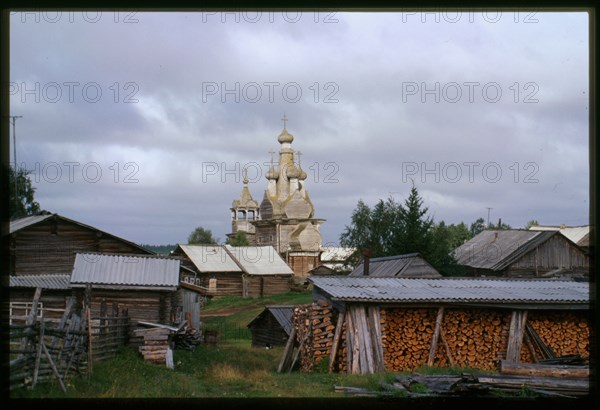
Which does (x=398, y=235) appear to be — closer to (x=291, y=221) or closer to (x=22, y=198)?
(x=291, y=221)

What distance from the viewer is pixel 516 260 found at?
27125 millimetres

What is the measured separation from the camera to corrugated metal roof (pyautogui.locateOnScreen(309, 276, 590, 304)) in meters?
14.8

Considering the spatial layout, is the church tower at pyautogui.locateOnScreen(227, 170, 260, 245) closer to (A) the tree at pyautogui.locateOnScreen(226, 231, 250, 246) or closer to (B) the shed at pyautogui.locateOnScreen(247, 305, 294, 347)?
(A) the tree at pyautogui.locateOnScreen(226, 231, 250, 246)

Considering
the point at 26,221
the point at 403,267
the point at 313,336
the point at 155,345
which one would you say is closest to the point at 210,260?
the point at 403,267

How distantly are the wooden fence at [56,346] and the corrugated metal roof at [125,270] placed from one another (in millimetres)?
2460

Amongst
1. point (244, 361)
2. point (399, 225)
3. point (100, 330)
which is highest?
point (399, 225)

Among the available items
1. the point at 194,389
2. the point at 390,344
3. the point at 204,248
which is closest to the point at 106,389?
the point at 194,389

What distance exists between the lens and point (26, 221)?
1806 centimetres

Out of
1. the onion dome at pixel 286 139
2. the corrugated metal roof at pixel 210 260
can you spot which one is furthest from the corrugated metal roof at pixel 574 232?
the corrugated metal roof at pixel 210 260

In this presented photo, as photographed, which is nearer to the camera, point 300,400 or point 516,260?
point 300,400

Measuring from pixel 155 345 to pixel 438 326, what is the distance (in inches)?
276

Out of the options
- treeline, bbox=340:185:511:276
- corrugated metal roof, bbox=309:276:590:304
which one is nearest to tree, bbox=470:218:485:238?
treeline, bbox=340:185:511:276
